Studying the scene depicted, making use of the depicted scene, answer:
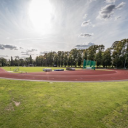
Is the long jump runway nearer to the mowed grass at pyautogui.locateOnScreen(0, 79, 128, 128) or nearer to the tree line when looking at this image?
the mowed grass at pyautogui.locateOnScreen(0, 79, 128, 128)

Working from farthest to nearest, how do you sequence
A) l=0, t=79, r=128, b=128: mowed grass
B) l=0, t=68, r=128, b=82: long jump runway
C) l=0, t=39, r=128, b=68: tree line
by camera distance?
l=0, t=39, r=128, b=68: tree line
l=0, t=68, r=128, b=82: long jump runway
l=0, t=79, r=128, b=128: mowed grass

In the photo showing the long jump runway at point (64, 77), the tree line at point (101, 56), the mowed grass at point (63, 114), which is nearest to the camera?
the mowed grass at point (63, 114)

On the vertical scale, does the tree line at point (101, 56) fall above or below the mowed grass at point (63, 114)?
above

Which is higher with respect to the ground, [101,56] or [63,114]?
[101,56]

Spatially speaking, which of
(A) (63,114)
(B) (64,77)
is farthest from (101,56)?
(A) (63,114)

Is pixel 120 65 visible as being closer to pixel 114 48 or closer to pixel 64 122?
pixel 114 48

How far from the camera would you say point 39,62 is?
100m

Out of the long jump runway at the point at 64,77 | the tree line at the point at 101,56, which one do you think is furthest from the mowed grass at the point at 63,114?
the tree line at the point at 101,56

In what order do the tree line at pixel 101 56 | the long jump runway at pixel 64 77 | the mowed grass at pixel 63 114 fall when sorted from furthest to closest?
1. the tree line at pixel 101 56
2. the long jump runway at pixel 64 77
3. the mowed grass at pixel 63 114

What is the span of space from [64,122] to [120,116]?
3.24m

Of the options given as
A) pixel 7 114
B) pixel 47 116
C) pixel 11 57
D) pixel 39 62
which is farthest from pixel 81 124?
pixel 11 57

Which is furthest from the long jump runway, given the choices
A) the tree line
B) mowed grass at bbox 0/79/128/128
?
the tree line

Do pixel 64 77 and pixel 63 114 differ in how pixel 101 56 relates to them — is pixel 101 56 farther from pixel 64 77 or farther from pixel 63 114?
pixel 63 114

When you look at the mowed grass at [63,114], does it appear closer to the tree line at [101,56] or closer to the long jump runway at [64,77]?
the long jump runway at [64,77]
